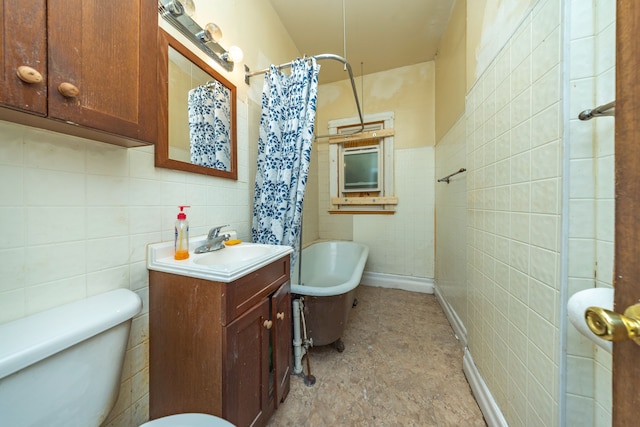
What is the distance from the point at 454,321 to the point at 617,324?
1775 millimetres

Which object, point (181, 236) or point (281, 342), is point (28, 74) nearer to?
point (181, 236)

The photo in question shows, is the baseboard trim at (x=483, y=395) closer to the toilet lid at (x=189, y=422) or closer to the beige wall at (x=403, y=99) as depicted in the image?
the toilet lid at (x=189, y=422)

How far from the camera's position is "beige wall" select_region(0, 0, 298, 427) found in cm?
61

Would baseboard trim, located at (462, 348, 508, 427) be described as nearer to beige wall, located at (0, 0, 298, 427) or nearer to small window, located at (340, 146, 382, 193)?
beige wall, located at (0, 0, 298, 427)

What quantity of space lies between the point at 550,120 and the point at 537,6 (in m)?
0.42

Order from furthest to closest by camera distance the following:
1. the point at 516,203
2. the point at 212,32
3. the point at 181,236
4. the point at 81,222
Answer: the point at 212,32 < the point at 181,236 < the point at 516,203 < the point at 81,222

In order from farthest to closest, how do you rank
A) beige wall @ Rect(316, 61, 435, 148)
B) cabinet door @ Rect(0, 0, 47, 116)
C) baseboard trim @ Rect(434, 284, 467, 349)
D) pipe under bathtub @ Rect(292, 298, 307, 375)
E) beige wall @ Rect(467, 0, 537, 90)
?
1. beige wall @ Rect(316, 61, 435, 148)
2. baseboard trim @ Rect(434, 284, 467, 349)
3. pipe under bathtub @ Rect(292, 298, 307, 375)
4. beige wall @ Rect(467, 0, 537, 90)
5. cabinet door @ Rect(0, 0, 47, 116)

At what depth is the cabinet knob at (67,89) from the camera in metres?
0.50

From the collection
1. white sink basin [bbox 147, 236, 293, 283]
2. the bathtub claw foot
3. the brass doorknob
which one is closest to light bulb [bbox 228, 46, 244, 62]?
white sink basin [bbox 147, 236, 293, 283]

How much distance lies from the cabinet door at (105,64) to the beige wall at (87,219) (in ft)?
0.83

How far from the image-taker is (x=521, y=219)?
0.82 meters

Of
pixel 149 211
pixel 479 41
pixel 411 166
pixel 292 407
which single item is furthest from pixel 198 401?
pixel 411 166

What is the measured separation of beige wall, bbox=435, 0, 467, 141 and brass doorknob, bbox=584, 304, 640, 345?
1.64m

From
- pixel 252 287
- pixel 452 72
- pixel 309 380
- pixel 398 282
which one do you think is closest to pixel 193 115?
pixel 252 287
